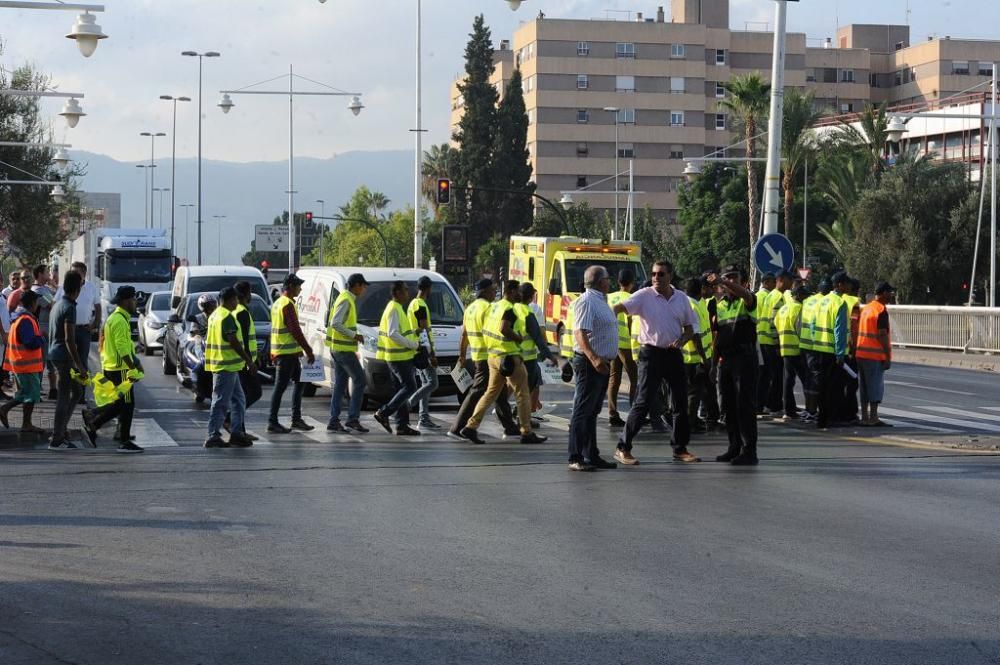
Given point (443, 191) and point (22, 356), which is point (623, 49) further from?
point (22, 356)

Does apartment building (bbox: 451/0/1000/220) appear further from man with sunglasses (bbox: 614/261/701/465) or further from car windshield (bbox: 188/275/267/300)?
man with sunglasses (bbox: 614/261/701/465)

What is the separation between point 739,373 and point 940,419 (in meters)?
6.67

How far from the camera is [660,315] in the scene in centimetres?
1312

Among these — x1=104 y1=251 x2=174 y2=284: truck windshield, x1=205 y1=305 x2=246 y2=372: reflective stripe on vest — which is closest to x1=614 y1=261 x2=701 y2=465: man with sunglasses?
x1=205 y1=305 x2=246 y2=372: reflective stripe on vest

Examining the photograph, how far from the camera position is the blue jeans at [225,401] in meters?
14.7

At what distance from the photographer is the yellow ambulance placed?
3155 centimetres

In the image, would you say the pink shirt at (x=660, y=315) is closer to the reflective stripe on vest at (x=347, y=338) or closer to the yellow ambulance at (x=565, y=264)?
the reflective stripe on vest at (x=347, y=338)

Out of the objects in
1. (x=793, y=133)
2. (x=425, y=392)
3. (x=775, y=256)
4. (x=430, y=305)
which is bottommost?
(x=425, y=392)

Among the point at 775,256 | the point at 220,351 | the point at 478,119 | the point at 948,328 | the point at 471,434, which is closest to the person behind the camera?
the point at 220,351

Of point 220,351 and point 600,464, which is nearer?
point 600,464

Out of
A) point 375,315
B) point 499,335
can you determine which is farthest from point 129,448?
point 375,315

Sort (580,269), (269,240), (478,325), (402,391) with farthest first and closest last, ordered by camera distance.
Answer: (269,240)
(580,269)
(402,391)
(478,325)

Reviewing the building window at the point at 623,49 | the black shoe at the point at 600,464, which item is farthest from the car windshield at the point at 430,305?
the building window at the point at 623,49

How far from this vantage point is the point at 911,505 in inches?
411
